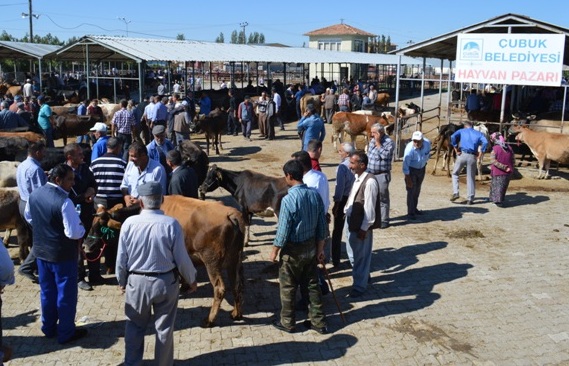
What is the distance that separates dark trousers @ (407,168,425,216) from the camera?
10.8 metres

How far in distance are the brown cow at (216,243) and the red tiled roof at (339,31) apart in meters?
65.0

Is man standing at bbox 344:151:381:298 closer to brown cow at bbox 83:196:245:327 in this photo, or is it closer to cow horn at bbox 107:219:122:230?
brown cow at bbox 83:196:245:327

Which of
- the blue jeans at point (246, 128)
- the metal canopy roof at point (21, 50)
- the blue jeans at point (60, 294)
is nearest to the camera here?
the blue jeans at point (60, 294)

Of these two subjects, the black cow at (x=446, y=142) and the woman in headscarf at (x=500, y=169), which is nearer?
the woman in headscarf at (x=500, y=169)

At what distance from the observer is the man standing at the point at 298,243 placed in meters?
5.98

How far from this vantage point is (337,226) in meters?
8.28

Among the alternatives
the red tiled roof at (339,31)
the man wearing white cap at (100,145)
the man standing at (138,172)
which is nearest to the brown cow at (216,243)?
the man standing at (138,172)

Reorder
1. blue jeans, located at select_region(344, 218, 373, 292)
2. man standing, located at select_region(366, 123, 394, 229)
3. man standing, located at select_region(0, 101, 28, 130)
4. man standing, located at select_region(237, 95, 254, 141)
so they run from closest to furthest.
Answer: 1. blue jeans, located at select_region(344, 218, 373, 292)
2. man standing, located at select_region(366, 123, 394, 229)
3. man standing, located at select_region(0, 101, 28, 130)
4. man standing, located at select_region(237, 95, 254, 141)

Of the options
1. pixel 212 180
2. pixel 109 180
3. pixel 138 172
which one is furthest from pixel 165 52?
pixel 138 172

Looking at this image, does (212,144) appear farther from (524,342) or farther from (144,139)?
(524,342)

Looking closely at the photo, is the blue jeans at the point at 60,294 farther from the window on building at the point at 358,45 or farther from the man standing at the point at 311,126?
the window on building at the point at 358,45

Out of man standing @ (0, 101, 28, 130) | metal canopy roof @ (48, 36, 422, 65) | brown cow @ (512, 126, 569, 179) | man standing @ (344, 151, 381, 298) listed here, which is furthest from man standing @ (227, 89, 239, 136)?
man standing @ (344, 151, 381, 298)

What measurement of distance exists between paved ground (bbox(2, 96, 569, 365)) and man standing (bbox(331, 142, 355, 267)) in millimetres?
342

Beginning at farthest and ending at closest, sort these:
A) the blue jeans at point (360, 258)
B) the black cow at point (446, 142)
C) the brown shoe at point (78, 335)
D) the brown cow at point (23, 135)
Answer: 1. the black cow at point (446, 142)
2. the brown cow at point (23, 135)
3. the blue jeans at point (360, 258)
4. the brown shoe at point (78, 335)
